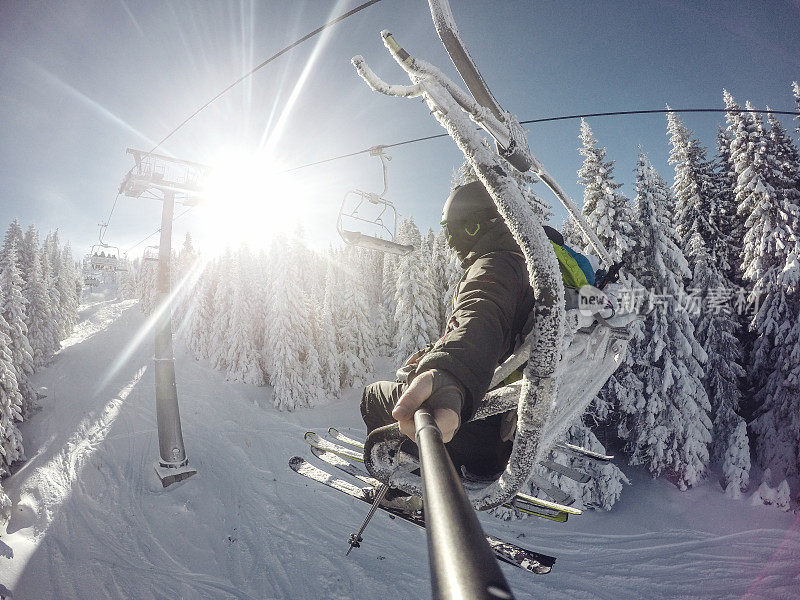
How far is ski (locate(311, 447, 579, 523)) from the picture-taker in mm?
3607

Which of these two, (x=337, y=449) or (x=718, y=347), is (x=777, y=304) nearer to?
(x=718, y=347)

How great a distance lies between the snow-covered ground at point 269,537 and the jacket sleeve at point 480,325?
11985mm

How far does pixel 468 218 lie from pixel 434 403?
1.41 metres

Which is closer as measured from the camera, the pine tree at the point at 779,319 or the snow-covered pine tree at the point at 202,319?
the pine tree at the point at 779,319

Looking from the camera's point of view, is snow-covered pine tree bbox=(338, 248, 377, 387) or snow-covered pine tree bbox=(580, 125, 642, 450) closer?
snow-covered pine tree bbox=(580, 125, 642, 450)

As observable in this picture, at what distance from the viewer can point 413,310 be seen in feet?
92.6

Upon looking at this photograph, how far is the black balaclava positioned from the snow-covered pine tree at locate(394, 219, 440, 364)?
24.8m

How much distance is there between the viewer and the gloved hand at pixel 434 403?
1.35 meters

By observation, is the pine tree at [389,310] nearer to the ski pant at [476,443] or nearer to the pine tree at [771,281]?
the pine tree at [771,281]

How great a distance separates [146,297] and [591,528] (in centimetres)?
7722

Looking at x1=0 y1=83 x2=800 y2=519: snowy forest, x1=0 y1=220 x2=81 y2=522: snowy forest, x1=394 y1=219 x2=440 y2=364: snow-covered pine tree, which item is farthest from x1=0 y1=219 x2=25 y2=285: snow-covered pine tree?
x1=394 y1=219 x2=440 y2=364: snow-covered pine tree

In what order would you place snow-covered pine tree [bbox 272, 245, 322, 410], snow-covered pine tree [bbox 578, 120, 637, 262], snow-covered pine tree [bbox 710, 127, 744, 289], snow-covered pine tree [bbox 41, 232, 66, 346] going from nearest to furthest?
1. snow-covered pine tree [bbox 578, 120, 637, 262]
2. snow-covered pine tree [bbox 710, 127, 744, 289]
3. snow-covered pine tree [bbox 272, 245, 322, 410]
4. snow-covered pine tree [bbox 41, 232, 66, 346]

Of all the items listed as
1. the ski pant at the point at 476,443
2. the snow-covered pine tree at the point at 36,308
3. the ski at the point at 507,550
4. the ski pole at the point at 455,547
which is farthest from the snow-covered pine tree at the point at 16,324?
the ski pole at the point at 455,547

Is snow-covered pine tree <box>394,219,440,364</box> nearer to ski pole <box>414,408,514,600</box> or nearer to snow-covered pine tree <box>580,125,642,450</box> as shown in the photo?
snow-covered pine tree <box>580,125,642,450</box>
